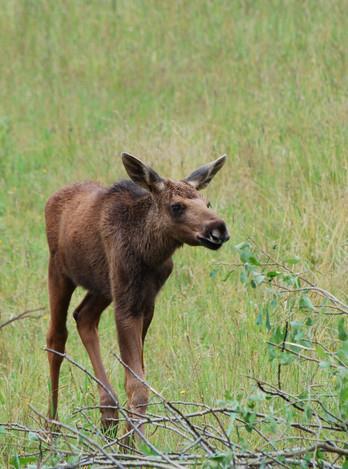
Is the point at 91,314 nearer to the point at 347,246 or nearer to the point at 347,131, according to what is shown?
the point at 347,246

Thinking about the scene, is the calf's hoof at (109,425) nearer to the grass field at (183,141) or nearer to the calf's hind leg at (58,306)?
the grass field at (183,141)

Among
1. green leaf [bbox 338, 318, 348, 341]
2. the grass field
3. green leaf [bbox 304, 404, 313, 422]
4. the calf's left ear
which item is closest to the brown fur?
the calf's left ear

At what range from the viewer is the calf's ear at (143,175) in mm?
6434

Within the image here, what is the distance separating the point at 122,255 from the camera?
657 cm

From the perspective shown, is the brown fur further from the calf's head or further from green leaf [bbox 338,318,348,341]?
green leaf [bbox 338,318,348,341]

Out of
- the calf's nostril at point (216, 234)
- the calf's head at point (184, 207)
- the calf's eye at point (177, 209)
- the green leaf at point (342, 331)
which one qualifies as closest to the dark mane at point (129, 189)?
the calf's head at point (184, 207)

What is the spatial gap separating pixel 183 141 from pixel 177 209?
4.31 metres

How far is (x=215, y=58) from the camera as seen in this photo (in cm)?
1380

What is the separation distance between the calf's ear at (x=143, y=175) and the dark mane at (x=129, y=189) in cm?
25

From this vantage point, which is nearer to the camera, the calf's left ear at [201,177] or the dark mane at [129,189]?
the calf's left ear at [201,177]

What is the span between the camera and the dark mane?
22.4 ft

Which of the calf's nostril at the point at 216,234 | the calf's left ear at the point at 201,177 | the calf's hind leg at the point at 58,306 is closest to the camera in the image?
the calf's nostril at the point at 216,234

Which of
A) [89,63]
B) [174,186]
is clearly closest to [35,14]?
[89,63]

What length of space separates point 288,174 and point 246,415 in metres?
5.62
